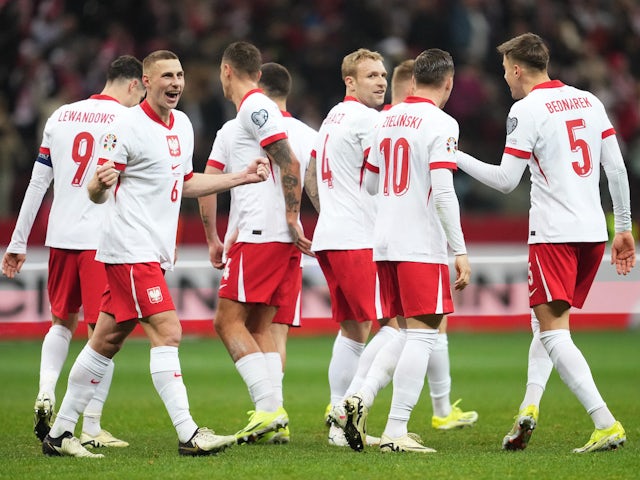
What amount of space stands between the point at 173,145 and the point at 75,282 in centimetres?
159

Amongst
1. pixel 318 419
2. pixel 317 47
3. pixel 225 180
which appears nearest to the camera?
pixel 225 180

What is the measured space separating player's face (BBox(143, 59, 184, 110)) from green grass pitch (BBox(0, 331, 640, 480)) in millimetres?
2244

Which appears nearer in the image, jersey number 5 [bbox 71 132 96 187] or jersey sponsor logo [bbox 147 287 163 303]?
jersey sponsor logo [bbox 147 287 163 303]

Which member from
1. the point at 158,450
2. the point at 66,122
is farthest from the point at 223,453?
the point at 66,122

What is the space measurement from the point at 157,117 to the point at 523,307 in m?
10.0

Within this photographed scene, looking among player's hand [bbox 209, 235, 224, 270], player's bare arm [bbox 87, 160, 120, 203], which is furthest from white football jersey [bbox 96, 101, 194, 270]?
player's hand [bbox 209, 235, 224, 270]

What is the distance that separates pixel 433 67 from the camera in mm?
7770

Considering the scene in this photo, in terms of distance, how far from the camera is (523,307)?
1667cm

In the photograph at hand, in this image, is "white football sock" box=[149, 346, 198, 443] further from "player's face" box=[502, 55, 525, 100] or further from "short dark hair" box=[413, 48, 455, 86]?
"player's face" box=[502, 55, 525, 100]

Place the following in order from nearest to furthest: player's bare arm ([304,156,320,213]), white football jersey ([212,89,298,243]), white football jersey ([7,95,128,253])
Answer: white football jersey ([212,89,298,243]), white football jersey ([7,95,128,253]), player's bare arm ([304,156,320,213])

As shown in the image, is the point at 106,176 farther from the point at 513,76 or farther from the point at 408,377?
the point at 513,76

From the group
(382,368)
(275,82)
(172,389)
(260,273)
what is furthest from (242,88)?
(172,389)

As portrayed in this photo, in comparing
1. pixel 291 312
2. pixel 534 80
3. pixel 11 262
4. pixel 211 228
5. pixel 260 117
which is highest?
pixel 534 80

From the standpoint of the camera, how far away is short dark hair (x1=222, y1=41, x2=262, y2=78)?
8641 millimetres
